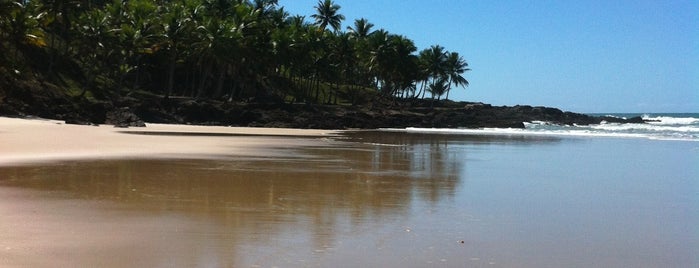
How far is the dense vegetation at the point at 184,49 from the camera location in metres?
49.1

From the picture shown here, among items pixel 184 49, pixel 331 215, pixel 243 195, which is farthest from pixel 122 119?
pixel 331 215

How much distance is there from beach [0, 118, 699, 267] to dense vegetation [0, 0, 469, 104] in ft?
98.5

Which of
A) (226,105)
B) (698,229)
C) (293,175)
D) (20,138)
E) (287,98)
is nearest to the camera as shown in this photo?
(698,229)

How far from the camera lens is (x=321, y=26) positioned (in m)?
81.3

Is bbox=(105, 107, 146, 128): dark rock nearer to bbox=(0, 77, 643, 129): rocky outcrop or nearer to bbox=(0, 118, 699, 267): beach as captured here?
bbox=(0, 77, 643, 129): rocky outcrop

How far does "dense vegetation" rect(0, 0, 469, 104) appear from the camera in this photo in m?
49.1

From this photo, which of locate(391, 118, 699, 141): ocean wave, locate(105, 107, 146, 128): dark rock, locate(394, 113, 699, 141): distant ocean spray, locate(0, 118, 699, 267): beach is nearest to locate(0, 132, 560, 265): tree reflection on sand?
locate(0, 118, 699, 267): beach

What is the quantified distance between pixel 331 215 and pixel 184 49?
2035 inches

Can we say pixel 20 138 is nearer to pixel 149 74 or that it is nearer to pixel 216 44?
pixel 216 44

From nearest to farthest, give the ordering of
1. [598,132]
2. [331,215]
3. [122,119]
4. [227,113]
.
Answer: [331,215] → [122,119] → [227,113] → [598,132]

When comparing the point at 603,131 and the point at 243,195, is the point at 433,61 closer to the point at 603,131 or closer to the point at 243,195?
the point at 603,131

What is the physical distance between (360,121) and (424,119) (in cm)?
884

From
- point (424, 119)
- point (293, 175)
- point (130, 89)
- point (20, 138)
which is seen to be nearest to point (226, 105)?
point (130, 89)

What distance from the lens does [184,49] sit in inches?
2264
